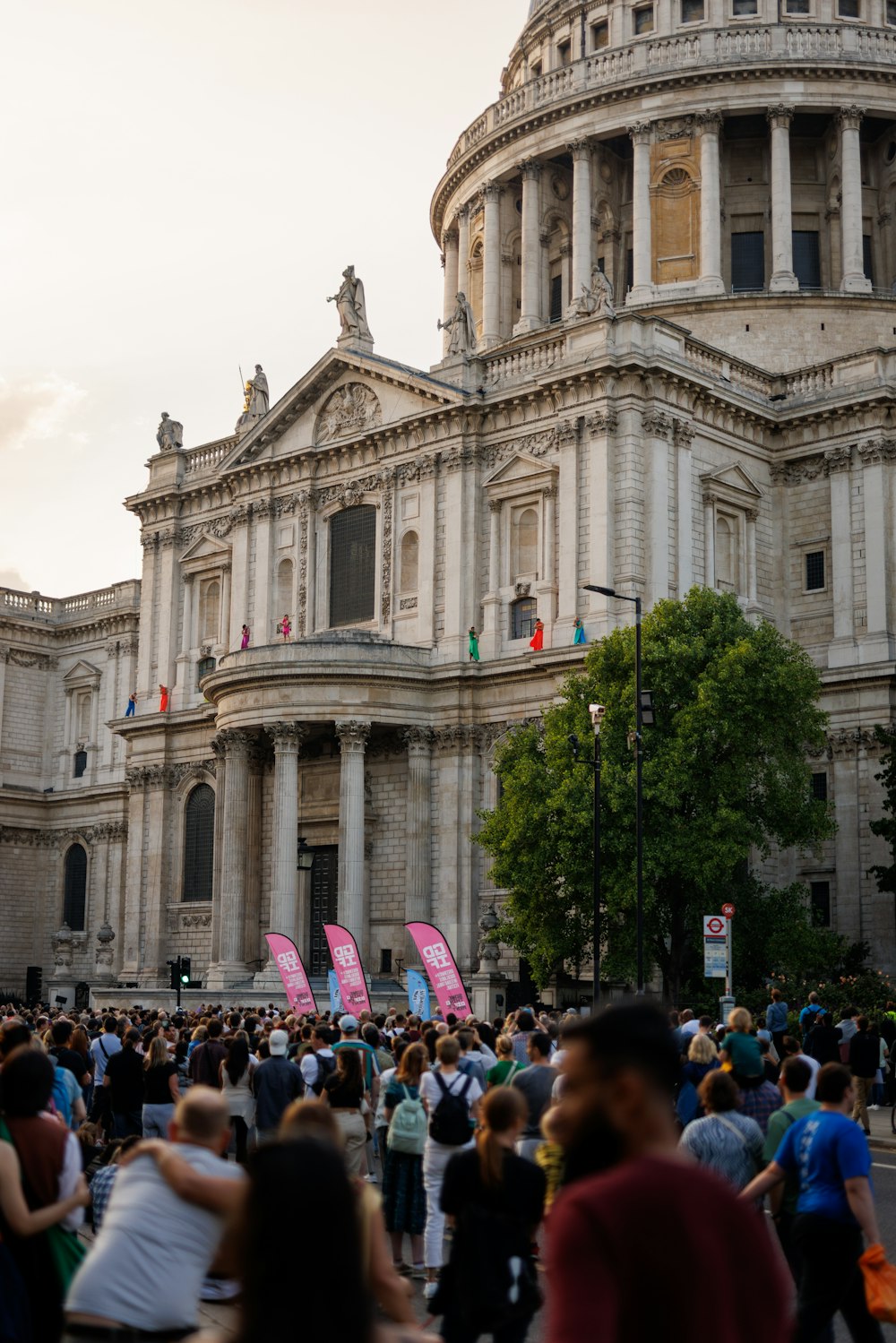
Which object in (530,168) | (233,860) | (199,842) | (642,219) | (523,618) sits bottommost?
(233,860)

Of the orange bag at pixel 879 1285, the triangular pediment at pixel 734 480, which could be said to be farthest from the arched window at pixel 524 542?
the orange bag at pixel 879 1285

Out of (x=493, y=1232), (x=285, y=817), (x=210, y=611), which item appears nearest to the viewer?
(x=493, y=1232)

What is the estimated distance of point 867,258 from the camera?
69.8 m

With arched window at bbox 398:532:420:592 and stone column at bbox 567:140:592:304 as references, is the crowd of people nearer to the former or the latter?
arched window at bbox 398:532:420:592

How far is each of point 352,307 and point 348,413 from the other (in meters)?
3.81

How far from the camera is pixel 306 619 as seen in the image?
57375 millimetres

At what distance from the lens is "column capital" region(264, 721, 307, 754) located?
168 feet

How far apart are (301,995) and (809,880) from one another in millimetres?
19049

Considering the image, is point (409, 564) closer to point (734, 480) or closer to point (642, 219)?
point (734, 480)

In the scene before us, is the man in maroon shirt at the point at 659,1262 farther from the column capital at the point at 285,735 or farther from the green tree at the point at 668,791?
the column capital at the point at 285,735

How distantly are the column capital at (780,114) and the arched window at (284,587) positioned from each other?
87.7 feet

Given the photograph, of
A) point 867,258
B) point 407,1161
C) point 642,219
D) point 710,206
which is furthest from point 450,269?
point 407,1161

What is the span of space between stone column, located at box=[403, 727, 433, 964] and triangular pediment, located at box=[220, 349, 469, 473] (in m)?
10.5

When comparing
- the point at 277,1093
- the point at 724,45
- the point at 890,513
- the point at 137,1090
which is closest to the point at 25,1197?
the point at 277,1093
